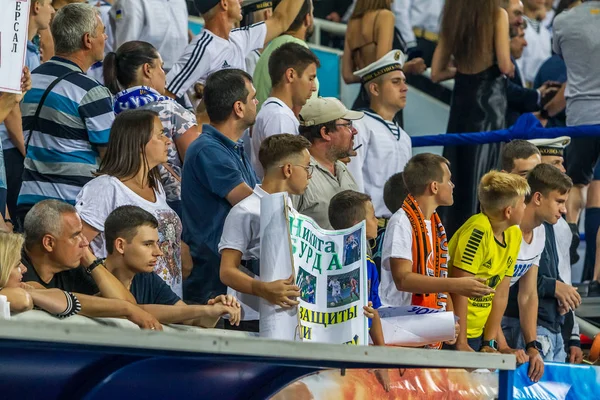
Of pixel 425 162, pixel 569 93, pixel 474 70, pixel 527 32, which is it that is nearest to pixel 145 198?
pixel 425 162

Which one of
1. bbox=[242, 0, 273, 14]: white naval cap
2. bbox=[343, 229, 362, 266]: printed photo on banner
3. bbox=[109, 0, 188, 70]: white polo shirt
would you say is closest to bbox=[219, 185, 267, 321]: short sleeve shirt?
bbox=[343, 229, 362, 266]: printed photo on banner

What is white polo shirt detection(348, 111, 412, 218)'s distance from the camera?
Answer: 7.75 meters

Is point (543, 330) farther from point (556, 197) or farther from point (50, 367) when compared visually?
point (50, 367)

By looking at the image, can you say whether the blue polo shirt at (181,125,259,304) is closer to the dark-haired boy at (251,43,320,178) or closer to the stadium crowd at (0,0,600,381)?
the stadium crowd at (0,0,600,381)

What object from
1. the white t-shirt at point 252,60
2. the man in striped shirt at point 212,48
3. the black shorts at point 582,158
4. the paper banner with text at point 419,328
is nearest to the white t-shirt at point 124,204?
the paper banner with text at point 419,328

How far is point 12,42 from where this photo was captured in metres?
4.66

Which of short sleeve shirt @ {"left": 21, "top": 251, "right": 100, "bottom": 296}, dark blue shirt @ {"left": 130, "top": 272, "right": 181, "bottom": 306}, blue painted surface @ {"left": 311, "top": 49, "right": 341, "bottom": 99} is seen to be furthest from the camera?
blue painted surface @ {"left": 311, "top": 49, "right": 341, "bottom": 99}

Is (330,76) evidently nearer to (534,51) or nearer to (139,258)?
(534,51)

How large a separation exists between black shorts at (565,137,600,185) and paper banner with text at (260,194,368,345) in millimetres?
4284

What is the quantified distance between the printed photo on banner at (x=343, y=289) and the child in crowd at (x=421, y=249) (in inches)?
39.8

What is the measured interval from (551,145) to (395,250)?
249cm

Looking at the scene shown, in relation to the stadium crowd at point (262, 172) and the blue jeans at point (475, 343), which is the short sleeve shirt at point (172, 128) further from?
the blue jeans at point (475, 343)

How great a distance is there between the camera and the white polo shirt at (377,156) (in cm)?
775

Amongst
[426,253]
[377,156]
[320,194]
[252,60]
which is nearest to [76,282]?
[320,194]
